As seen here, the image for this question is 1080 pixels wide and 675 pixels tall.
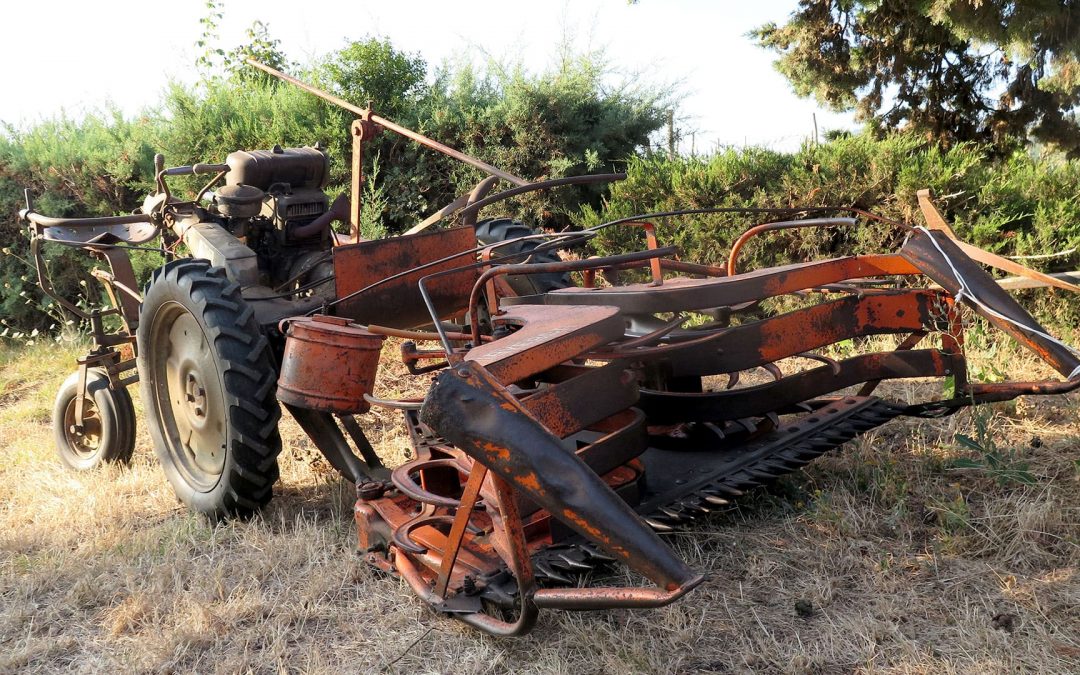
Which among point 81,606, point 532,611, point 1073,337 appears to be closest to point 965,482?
point 532,611

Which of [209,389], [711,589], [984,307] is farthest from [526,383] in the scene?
[984,307]

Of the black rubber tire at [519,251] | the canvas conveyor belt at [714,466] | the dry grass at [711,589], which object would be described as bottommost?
the dry grass at [711,589]

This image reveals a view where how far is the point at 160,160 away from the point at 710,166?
378 centimetres

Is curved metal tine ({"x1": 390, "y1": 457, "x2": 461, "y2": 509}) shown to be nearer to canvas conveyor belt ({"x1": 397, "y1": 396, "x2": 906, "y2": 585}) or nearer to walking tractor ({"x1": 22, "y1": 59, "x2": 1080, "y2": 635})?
walking tractor ({"x1": 22, "y1": 59, "x2": 1080, "y2": 635})

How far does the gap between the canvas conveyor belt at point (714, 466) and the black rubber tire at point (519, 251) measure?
120cm

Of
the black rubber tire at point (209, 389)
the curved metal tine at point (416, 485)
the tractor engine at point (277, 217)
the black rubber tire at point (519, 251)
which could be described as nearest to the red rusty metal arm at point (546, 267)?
the curved metal tine at point (416, 485)

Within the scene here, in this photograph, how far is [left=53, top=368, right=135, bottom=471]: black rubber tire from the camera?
485cm

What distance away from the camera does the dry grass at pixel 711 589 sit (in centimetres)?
260

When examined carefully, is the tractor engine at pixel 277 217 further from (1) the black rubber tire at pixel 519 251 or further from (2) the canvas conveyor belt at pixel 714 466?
(2) the canvas conveyor belt at pixel 714 466

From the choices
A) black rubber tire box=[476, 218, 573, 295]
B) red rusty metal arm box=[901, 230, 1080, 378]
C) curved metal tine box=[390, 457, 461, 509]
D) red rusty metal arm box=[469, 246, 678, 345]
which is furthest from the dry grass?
black rubber tire box=[476, 218, 573, 295]

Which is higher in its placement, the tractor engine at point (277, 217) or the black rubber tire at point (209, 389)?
the tractor engine at point (277, 217)

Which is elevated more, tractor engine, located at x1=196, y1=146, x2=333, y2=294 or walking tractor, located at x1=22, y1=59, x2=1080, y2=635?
tractor engine, located at x1=196, y1=146, x2=333, y2=294

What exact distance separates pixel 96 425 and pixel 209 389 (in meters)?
1.66

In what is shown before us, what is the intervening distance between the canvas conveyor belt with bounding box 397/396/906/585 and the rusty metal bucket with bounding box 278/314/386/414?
280 millimetres
